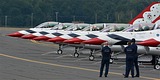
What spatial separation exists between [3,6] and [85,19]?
54.0 ft

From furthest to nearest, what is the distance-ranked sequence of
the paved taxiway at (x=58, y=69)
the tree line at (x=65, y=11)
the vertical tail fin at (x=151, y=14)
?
the tree line at (x=65, y=11) → the vertical tail fin at (x=151, y=14) → the paved taxiway at (x=58, y=69)

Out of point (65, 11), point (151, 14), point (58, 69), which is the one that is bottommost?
point (58, 69)

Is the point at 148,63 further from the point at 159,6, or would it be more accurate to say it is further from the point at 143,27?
the point at 159,6

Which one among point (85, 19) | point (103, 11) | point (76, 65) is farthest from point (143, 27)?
point (103, 11)

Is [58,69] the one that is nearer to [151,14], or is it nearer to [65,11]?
[151,14]

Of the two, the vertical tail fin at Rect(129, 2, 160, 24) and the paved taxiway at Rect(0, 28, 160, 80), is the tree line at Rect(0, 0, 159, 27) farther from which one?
the paved taxiway at Rect(0, 28, 160, 80)

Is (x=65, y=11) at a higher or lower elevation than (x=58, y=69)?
higher

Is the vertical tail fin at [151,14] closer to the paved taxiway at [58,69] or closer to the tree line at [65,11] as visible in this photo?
the paved taxiway at [58,69]

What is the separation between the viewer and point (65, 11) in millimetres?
99062

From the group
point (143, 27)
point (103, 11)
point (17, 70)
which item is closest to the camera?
point (17, 70)

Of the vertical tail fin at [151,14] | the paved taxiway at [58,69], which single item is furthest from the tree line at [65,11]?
the paved taxiway at [58,69]

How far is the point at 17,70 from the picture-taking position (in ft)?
88.7

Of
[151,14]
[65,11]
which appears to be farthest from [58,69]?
[65,11]

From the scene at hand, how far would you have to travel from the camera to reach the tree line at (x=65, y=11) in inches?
3458
